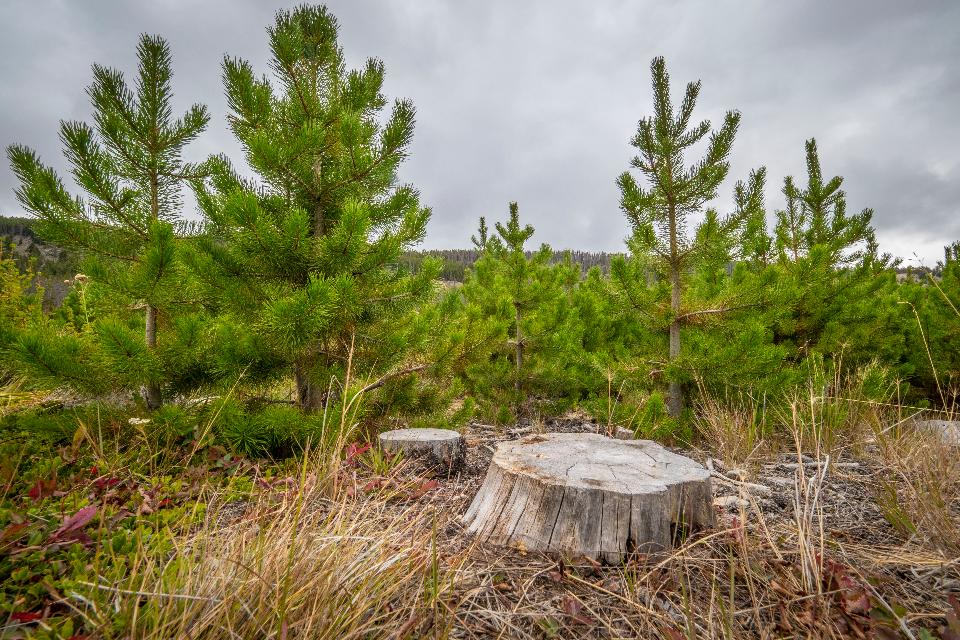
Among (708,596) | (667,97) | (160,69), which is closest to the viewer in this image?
(708,596)

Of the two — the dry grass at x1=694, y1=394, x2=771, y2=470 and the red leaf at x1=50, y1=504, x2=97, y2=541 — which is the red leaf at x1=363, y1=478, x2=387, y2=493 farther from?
the dry grass at x1=694, y1=394, x2=771, y2=470

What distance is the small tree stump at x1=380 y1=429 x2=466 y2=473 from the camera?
115 inches

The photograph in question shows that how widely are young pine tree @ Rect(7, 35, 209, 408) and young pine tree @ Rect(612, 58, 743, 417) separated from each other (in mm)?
3864

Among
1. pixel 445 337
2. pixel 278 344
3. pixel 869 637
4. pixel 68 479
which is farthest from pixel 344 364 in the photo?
pixel 869 637

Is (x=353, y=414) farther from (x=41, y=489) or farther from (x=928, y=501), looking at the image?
(x=928, y=501)

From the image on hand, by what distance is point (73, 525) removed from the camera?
1.61m

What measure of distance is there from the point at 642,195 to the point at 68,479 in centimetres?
485

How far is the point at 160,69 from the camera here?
309 centimetres

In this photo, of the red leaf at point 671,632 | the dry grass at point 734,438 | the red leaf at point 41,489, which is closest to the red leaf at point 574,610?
the red leaf at point 671,632

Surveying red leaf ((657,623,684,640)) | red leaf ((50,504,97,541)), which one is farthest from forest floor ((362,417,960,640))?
red leaf ((50,504,97,541))

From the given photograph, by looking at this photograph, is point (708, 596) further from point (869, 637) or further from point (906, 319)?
point (906, 319)

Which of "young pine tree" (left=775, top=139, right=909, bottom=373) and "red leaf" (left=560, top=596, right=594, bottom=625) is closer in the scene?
"red leaf" (left=560, top=596, right=594, bottom=625)

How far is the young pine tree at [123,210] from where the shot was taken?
2.63 metres

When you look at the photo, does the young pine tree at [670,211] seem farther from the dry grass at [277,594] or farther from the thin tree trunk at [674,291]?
the dry grass at [277,594]
